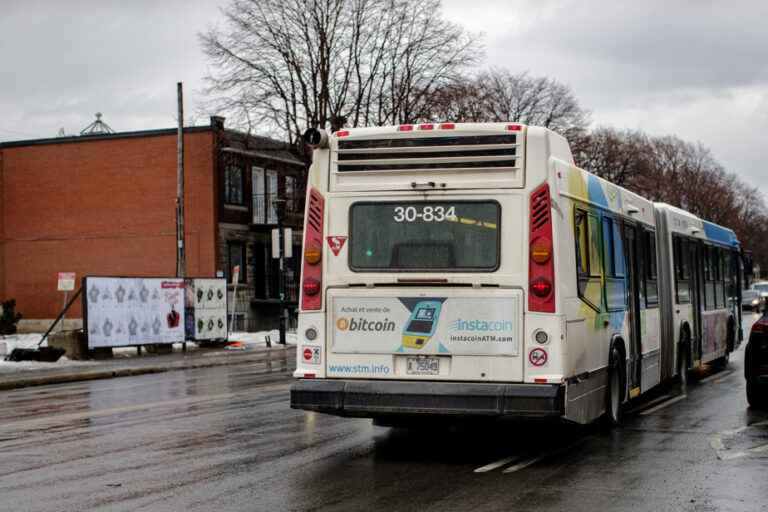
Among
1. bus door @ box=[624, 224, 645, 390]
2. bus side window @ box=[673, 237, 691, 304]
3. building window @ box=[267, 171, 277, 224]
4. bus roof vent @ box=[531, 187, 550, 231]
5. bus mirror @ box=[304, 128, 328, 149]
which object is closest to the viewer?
bus roof vent @ box=[531, 187, 550, 231]

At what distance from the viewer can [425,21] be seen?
48469 mm

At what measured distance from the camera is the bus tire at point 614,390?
12375 mm

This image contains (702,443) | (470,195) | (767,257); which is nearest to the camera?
(470,195)

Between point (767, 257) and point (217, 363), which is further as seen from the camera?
point (767, 257)

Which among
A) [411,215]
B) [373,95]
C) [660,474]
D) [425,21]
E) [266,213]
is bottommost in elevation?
[660,474]

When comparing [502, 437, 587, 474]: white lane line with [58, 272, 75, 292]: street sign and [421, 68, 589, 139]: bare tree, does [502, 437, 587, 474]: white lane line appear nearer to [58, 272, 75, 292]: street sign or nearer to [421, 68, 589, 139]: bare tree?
[58, 272, 75, 292]: street sign

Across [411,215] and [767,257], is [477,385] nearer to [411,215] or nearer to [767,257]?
[411,215]

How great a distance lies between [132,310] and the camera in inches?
1134

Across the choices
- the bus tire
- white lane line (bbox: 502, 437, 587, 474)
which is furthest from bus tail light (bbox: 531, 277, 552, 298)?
the bus tire

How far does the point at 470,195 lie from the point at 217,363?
58.0 feet

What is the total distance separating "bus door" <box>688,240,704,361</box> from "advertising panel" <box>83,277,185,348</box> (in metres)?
14.5

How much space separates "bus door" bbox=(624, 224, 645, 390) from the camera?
1366 cm

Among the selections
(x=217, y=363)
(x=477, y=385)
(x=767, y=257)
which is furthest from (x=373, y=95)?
(x=767, y=257)

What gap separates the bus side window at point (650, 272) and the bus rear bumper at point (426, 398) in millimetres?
5417
